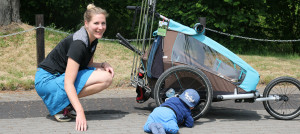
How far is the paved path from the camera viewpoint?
4.89 metres

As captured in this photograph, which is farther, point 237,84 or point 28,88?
point 28,88

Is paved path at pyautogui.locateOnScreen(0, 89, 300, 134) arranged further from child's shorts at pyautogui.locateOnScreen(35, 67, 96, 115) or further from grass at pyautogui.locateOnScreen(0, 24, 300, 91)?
grass at pyautogui.locateOnScreen(0, 24, 300, 91)

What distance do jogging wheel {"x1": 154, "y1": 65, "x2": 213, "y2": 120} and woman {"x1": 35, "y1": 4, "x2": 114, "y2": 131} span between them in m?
0.66

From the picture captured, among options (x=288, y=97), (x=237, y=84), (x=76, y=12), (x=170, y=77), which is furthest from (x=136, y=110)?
(x=76, y=12)

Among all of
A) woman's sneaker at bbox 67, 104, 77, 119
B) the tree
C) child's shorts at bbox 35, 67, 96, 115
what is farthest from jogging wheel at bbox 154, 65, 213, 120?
the tree

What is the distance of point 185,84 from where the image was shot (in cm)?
543

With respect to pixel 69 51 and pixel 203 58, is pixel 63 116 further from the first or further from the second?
pixel 203 58

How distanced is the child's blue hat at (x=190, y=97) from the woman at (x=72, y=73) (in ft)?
3.04

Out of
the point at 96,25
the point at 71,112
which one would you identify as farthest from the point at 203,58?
the point at 71,112

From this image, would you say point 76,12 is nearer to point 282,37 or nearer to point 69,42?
point 282,37

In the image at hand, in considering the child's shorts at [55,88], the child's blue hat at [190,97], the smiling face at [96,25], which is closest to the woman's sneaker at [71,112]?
the child's shorts at [55,88]

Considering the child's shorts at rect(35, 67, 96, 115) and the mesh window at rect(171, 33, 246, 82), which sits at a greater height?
the mesh window at rect(171, 33, 246, 82)

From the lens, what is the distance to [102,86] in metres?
5.18

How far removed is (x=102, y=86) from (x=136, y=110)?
37.5 inches
